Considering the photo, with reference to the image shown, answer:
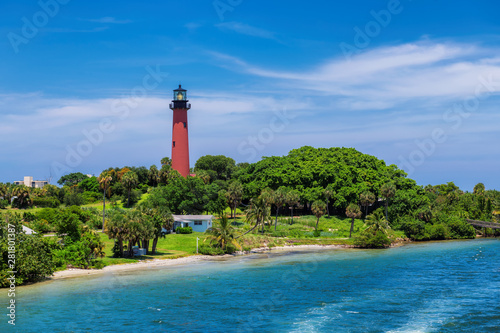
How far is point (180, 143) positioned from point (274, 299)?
66.8m

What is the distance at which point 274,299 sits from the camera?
134 feet

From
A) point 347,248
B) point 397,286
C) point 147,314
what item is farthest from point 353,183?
point 147,314

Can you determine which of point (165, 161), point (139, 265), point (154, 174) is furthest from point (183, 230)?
point (165, 161)

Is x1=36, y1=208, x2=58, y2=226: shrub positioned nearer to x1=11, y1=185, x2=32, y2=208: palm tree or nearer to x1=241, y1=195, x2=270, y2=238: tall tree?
x1=11, y1=185, x2=32, y2=208: palm tree

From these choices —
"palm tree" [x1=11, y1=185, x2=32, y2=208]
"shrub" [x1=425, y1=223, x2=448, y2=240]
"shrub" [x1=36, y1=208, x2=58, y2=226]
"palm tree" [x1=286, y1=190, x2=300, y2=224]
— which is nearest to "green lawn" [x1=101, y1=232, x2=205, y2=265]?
"shrub" [x1=36, y1=208, x2=58, y2=226]

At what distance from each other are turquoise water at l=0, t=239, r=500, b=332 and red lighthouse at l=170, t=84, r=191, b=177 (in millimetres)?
47317

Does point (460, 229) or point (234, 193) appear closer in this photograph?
point (234, 193)

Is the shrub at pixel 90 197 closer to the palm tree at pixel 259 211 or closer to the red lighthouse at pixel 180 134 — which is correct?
the red lighthouse at pixel 180 134

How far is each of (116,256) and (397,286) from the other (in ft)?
102

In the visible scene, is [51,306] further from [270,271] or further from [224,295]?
[270,271]

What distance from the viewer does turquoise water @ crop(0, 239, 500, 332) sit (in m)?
32.8

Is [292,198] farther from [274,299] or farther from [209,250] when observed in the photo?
[274,299]

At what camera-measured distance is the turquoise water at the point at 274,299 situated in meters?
32.8

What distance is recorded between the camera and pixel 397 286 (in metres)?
46.5
